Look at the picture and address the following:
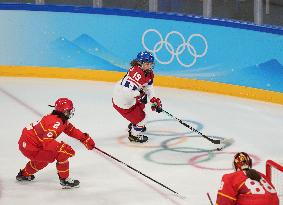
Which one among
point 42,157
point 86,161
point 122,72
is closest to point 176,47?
point 122,72

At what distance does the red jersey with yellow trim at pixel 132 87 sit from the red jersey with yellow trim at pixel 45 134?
5.49 feet

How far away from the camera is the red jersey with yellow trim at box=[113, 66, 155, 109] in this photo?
7.87 meters

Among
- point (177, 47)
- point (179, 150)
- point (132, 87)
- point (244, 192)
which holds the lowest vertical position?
point (179, 150)

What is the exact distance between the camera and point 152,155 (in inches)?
300

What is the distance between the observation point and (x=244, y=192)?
4281 millimetres

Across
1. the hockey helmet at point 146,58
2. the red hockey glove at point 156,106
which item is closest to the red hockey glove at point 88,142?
the red hockey glove at point 156,106

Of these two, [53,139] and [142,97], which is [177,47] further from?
[53,139]

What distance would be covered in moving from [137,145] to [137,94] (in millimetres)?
570

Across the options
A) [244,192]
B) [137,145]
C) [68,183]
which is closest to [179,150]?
[137,145]

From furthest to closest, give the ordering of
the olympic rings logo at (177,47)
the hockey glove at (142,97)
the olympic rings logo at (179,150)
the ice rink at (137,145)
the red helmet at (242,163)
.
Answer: the olympic rings logo at (177,47) → the hockey glove at (142,97) → the olympic rings logo at (179,150) → the ice rink at (137,145) → the red helmet at (242,163)

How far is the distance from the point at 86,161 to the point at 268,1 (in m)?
4.05

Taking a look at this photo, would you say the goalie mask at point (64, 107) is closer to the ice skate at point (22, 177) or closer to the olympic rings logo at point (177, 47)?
the ice skate at point (22, 177)

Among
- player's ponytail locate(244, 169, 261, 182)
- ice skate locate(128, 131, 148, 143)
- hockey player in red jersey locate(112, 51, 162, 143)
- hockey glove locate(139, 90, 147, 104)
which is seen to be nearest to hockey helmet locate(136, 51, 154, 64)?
hockey player in red jersey locate(112, 51, 162, 143)

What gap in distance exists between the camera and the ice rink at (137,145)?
6395 millimetres
